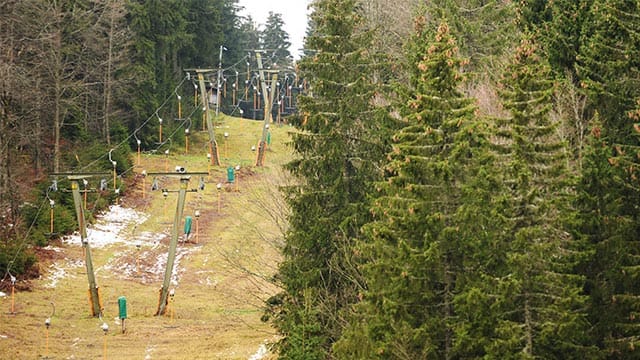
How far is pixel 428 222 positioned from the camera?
13.7 metres

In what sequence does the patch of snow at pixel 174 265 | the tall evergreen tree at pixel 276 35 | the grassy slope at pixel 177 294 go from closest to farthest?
the grassy slope at pixel 177 294 → the patch of snow at pixel 174 265 → the tall evergreen tree at pixel 276 35

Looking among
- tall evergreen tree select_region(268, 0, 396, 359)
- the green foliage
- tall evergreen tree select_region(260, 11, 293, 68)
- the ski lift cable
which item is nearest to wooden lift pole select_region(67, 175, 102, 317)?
tall evergreen tree select_region(268, 0, 396, 359)

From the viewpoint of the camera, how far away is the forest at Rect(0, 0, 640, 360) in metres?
13.1

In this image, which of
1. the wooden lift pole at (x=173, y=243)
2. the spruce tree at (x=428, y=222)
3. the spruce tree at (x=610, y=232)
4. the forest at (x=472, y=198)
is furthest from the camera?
the wooden lift pole at (x=173, y=243)

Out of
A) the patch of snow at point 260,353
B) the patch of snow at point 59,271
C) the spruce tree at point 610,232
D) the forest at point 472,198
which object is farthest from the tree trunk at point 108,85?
the spruce tree at point 610,232

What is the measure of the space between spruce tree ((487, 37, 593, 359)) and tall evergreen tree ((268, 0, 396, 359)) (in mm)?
5718

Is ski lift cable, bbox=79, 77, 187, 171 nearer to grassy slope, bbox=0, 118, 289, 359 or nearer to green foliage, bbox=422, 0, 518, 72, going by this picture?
grassy slope, bbox=0, 118, 289, 359

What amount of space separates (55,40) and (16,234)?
10671 mm

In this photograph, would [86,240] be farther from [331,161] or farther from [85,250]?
[331,161]

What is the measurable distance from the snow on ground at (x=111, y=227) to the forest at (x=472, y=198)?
15.6 metres

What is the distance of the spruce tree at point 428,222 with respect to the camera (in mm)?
13688

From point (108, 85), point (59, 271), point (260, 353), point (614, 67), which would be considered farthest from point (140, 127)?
point (614, 67)

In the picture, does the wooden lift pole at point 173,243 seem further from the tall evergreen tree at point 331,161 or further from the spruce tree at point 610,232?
the spruce tree at point 610,232

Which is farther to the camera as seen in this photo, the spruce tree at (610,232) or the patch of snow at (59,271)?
the patch of snow at (59,271)
